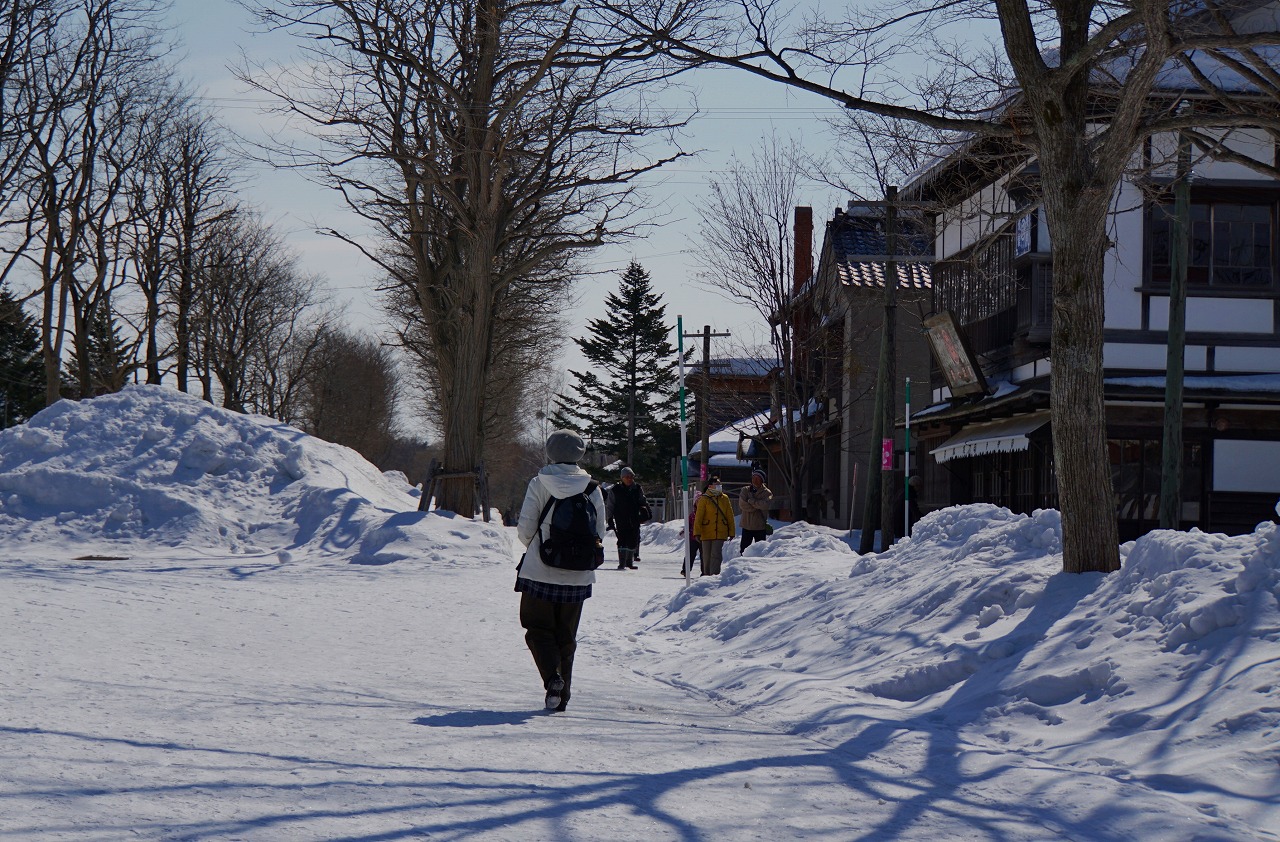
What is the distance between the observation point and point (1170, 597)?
25.3ft

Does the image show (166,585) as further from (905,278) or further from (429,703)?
(905,278)

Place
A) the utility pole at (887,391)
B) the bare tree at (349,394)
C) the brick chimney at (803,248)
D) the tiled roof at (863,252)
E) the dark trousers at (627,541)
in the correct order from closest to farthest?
the utility pole at (887,391) → the dark trousers at (627,541) → the tiled roof at (863,252) → the brick chimney at (803,248) → the bare tree at (349,394)

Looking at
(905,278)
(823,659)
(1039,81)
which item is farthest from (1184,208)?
(905,278)

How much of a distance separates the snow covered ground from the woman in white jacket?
0.37 metres

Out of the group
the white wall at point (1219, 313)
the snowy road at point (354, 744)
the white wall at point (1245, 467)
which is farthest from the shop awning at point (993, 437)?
the snowy road at point (354, 744)

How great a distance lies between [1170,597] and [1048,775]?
2.01 m

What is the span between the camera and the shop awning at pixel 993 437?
24141 millimetres

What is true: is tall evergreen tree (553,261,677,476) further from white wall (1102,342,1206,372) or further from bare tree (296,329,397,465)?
white wall (1102,342,1206,372)

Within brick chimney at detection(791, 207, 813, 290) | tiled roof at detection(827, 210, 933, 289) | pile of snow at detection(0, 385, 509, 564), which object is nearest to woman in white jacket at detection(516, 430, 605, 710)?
pile of snow at detection(0, 385, 509, 564)

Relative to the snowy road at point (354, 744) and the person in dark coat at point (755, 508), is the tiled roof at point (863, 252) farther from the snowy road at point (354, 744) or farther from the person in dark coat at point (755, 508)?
the snowy road at point (354, 744)

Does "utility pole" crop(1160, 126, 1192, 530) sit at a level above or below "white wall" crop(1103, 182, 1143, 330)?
below

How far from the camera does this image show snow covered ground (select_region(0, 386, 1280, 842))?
203 inches

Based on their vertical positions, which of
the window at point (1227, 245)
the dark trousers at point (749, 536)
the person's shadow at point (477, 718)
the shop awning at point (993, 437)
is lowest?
the person's shadow at point (477, 718)

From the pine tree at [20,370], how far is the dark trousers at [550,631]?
59.2m
